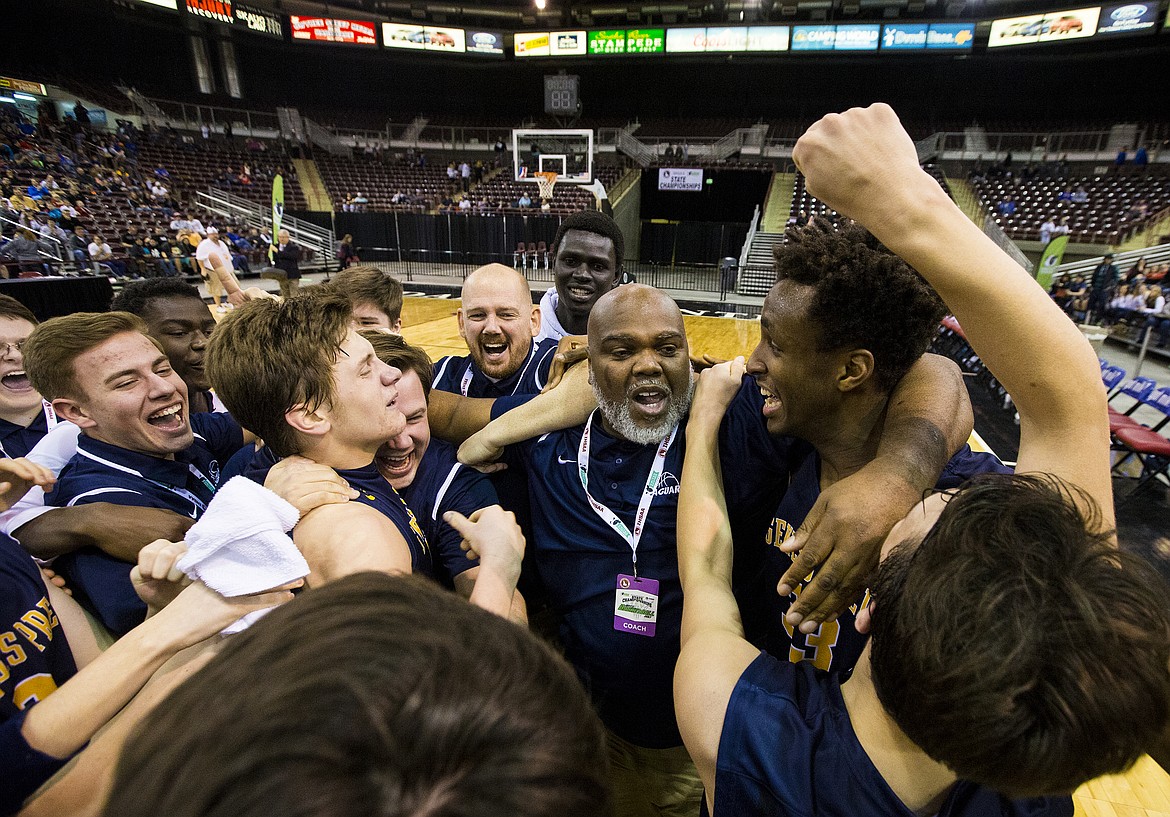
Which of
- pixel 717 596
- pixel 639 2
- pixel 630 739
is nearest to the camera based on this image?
pixel 717 596

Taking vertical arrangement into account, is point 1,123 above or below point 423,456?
above

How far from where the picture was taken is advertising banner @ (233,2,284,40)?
78.3 feet

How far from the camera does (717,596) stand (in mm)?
1338

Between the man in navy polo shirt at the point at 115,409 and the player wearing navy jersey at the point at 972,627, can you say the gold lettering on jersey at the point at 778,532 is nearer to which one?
the player wearing navy jersey at the point at 972,627

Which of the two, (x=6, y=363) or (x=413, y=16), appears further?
(x=413, y=16)

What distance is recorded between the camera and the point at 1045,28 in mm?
21422

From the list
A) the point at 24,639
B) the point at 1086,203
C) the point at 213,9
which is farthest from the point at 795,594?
the point at 213,9

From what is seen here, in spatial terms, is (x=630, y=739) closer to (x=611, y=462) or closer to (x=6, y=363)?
(x=611, y=462)

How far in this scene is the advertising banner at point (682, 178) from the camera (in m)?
22.9

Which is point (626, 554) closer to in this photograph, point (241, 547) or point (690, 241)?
point (241, 547)

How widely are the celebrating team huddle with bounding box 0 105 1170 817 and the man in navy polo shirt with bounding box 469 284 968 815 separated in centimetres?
1

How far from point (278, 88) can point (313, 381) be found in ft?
108

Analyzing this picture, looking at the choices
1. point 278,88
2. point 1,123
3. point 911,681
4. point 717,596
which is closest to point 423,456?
point 717,596

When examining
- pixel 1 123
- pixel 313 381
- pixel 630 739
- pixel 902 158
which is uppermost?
pixel 1 123
